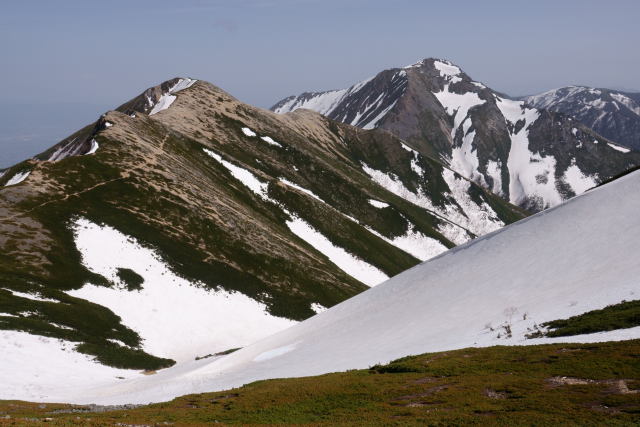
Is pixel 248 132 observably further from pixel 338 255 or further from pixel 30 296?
pixel 30 296

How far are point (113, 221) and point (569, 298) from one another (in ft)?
236

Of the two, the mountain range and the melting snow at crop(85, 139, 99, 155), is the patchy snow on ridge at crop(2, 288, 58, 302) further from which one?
the melting snow at crop(85, 139, 99, 155)

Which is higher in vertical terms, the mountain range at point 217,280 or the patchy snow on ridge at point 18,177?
the patchy snow on ridge at point 18,177

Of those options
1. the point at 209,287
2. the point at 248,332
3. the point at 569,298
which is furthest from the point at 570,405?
the point at 209,287

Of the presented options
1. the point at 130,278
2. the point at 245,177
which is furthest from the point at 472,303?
the point at 245,177

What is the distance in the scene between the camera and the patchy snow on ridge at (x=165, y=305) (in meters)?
69.1

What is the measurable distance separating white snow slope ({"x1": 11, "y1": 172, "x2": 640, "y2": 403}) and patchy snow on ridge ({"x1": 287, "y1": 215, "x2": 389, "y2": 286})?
2696 inches

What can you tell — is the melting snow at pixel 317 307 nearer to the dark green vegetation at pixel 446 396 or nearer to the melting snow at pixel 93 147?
the dark green vegetation at pixel 446 396

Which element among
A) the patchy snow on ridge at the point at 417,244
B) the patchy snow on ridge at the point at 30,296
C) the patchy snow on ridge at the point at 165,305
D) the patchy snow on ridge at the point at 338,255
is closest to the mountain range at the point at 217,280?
the patchy snow on ridge at the point at 30,296

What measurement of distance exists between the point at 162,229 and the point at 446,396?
74389 millimetres

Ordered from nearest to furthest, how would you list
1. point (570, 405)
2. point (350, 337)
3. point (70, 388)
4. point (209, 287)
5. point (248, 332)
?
1. point (570, 405)
2. point (70, 388)
3. point (350, 337)
4. point (248, 332)
5. point (209, 287)

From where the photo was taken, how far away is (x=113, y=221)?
8656cm

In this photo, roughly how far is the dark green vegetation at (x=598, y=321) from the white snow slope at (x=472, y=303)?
124 centimetres

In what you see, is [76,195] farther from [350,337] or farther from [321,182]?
[321,182]
